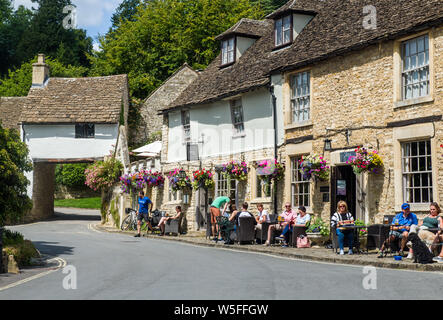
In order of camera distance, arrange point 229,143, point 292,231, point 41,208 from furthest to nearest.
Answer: point 41,208 < point 229,143 < point 292,231

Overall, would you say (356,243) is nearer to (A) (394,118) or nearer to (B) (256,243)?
(A) (394,118)

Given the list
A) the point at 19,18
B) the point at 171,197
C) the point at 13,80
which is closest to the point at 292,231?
the point at 171,197

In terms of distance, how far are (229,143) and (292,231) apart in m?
7.25

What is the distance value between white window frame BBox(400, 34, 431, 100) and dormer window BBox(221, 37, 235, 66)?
11388 millimetres

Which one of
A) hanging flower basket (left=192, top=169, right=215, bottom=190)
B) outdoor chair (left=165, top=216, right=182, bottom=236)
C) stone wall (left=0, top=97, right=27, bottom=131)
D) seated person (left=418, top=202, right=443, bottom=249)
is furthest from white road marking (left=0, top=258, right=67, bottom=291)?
stone wall (left=0, top=97, right=27, bottom=131)

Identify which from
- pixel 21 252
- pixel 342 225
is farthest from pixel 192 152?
pixel 21 252

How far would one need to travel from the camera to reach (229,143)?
82.4 ft

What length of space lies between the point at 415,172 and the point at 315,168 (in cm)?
368

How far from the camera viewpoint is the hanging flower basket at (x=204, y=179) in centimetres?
2552

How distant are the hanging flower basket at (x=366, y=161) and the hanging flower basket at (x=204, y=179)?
361 inches

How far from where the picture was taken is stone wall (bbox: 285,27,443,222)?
1579 centimetres

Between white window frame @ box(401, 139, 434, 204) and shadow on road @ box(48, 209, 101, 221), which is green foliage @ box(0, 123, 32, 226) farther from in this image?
shadow on road @ box(48, 209, 101, 221)

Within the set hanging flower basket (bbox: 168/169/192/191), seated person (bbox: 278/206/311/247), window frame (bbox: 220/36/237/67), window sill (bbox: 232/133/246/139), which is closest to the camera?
seated person (bbox: 278/206/311/247)

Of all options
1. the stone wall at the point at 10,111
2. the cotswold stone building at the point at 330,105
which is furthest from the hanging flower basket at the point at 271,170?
the stone wall at the point at 10,111
